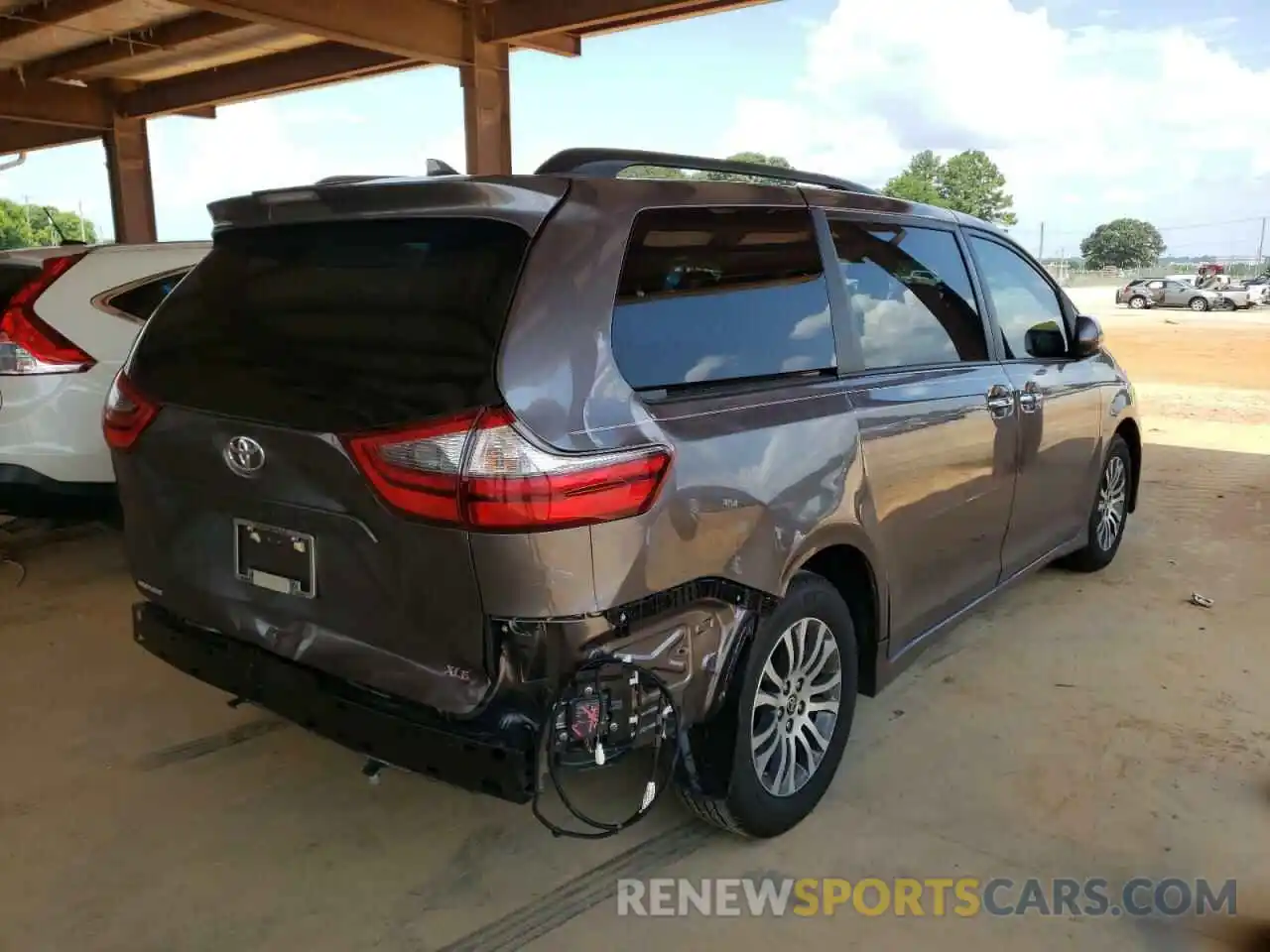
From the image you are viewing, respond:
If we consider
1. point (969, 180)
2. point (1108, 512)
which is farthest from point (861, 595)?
point (969, 180)

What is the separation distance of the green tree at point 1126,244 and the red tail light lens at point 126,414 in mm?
93663

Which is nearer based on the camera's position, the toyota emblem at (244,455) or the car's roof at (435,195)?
the car's roof at (435,195)

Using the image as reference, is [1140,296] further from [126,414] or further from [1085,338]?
[126,414]

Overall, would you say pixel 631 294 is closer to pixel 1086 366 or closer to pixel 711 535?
pixel 711 535

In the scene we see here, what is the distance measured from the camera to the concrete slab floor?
2416 millimetres

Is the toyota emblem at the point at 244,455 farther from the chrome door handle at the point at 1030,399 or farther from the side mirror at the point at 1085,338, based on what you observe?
the side mirror at the point at 1085,338

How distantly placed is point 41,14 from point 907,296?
13.1 meters

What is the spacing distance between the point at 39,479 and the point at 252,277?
274 cm

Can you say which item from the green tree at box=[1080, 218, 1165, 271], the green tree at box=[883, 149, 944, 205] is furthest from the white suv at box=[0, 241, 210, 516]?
the green tree at box=[1080, 218, 1165, 271]

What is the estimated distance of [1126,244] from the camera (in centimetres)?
8738

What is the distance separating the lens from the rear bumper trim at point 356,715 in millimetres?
2039

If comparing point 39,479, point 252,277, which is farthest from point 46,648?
point 252,277

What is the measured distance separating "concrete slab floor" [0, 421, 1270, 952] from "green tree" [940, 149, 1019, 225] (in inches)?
3240

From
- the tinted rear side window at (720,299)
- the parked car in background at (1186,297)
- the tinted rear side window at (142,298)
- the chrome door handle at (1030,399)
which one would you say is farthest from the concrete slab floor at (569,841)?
the parked car in background at (1186,297)
